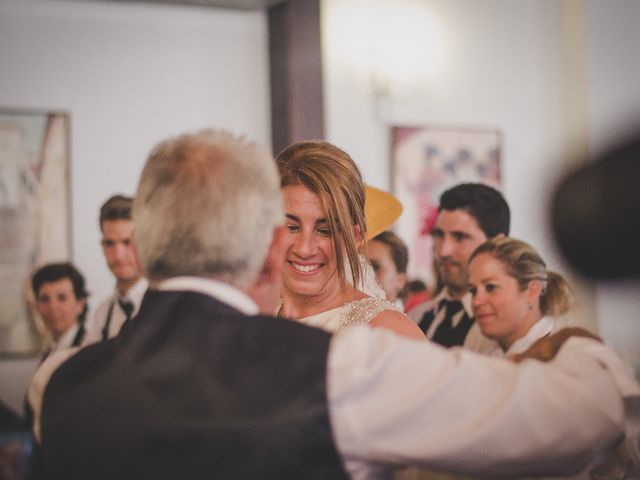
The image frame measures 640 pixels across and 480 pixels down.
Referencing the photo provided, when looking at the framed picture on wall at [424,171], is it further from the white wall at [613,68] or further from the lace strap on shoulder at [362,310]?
the lace strap on shoulder at [362,310]

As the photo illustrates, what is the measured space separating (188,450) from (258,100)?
455 centimetres

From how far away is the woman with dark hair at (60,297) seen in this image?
14.9 ft

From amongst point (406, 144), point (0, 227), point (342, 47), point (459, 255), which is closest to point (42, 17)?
point (0, 227)

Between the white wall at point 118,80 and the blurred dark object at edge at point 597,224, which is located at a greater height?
the white wall at point 118,80

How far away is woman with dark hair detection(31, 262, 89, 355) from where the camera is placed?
14.9 ft

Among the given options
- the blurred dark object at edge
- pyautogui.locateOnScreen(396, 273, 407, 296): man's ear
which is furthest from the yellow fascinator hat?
the blurred dark object at edge

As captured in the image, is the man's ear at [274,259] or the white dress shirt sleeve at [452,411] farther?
the man's ear at [274,259]

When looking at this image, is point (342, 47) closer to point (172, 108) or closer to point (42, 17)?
point (172, 108)

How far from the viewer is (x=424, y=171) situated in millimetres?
5836

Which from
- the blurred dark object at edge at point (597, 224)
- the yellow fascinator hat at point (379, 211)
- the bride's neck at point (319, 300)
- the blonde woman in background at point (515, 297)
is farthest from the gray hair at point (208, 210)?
the blonde woman in background at point (515, 297)

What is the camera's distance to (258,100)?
5555mm

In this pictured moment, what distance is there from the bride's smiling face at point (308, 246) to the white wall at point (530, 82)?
3544 millimetres

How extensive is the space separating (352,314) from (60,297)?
281cm

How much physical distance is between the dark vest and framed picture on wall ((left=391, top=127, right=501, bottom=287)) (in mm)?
4466
